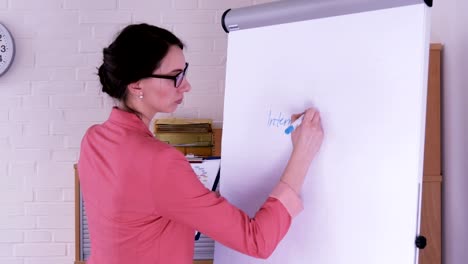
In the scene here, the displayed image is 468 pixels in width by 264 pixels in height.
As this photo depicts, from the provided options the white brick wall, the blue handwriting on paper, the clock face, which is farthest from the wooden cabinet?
the clock face

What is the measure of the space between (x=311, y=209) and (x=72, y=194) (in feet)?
5.65

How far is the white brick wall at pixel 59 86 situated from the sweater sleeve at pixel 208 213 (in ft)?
4.96

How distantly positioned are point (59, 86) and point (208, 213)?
1.77 metres

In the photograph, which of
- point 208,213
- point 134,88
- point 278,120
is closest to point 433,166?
point 278,120

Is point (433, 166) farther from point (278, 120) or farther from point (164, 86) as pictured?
point (164, 86)

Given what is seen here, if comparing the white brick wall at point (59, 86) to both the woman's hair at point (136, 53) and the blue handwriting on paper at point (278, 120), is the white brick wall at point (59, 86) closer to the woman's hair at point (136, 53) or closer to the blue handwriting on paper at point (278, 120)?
the blue handwriting on paper at point (278, 120)

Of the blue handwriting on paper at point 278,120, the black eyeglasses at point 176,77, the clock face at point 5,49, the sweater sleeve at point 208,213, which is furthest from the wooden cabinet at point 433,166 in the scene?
the clock face at point 5,49

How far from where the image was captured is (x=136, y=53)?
45.3 inches

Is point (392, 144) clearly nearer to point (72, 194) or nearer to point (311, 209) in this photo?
point (311, 209)

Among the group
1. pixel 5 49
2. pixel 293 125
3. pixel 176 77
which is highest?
pixel 5 49

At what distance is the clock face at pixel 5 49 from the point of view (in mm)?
2555

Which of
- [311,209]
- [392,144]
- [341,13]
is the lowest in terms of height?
[311,209]

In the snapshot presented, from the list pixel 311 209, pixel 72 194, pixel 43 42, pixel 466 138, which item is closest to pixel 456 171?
pixel 466 138

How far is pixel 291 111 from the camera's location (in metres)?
1.34
